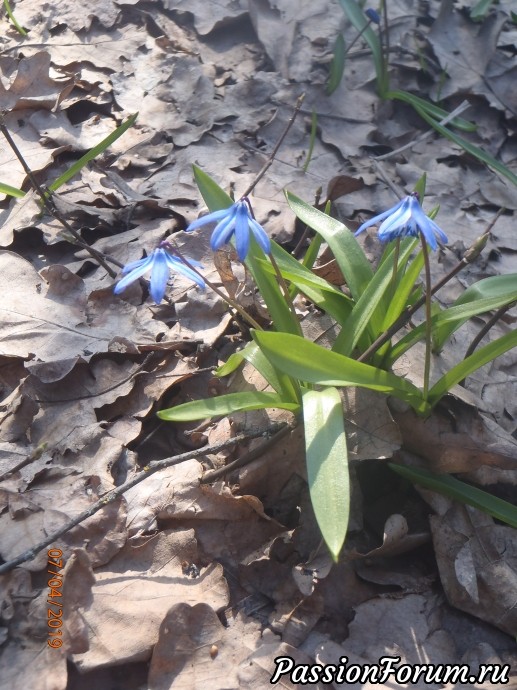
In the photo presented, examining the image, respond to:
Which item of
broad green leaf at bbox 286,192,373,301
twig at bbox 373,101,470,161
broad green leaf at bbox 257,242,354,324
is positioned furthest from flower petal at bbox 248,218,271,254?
twig at bbox 373,101,470,161

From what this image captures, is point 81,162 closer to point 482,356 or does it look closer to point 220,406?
point 220,406

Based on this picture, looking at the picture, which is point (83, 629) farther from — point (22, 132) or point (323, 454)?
point (22, 132)

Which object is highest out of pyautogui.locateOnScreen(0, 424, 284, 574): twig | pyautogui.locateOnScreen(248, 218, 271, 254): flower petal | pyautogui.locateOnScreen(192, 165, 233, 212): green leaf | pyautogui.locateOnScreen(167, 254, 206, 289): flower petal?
pyautogui.locateOnScreen(248, 218, 271, 254): flower petal

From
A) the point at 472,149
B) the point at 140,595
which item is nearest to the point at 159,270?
the point at 140,595

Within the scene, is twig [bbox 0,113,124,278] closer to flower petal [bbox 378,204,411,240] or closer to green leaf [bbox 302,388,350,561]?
green leaf [bbox 302,388,350,561]

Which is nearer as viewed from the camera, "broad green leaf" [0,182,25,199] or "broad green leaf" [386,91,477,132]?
"broad green leaf" [0,182,25,199]

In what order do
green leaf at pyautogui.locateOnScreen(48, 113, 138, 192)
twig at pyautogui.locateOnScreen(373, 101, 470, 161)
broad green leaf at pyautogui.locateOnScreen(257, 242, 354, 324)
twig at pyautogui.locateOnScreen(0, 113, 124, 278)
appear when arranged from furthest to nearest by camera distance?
twig at pyautogui.locateOnScreen(373, 101, 470, 161), green leaf at pyautogui.locateOnScreen(48, 113, 138, 192), twig at pyautogui.locateOnScreen(0, 113, 124, 278), broad green leaf at pyautogui.locateOnScreen(257, 242, 354, 324)
